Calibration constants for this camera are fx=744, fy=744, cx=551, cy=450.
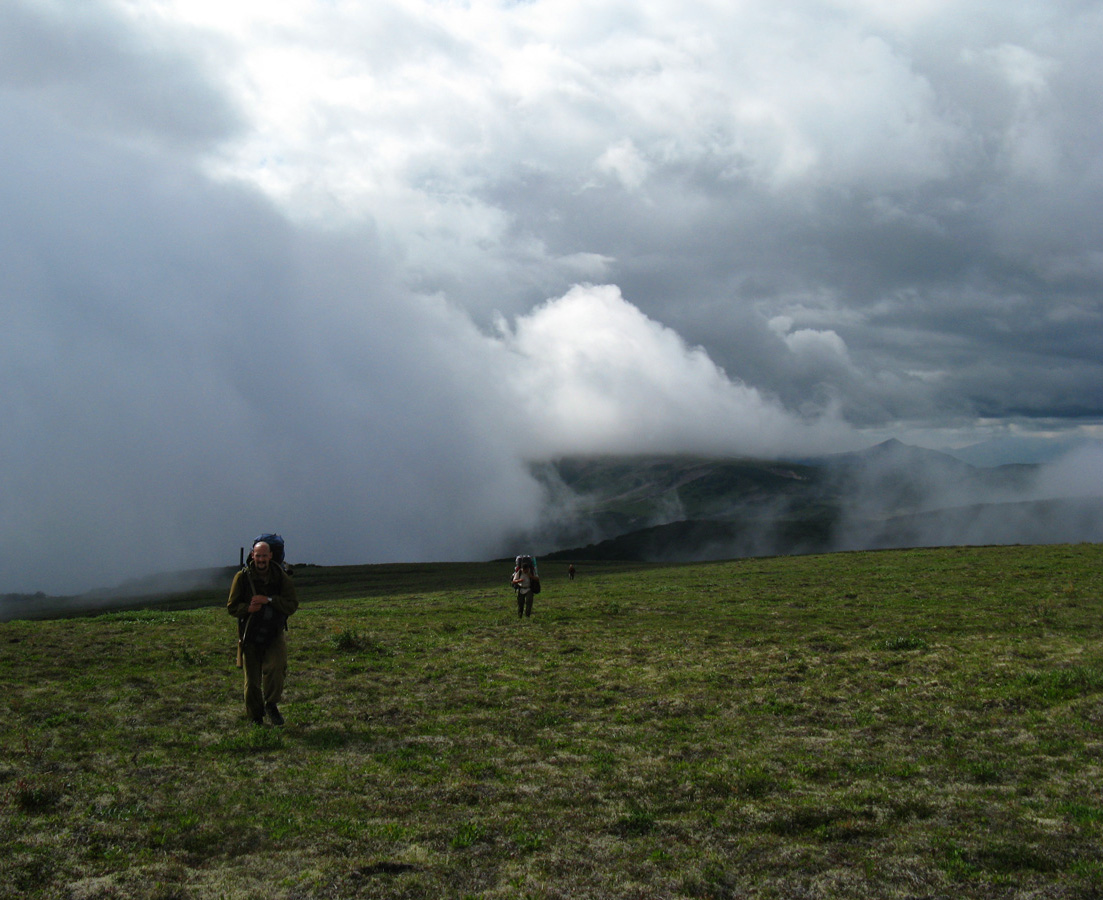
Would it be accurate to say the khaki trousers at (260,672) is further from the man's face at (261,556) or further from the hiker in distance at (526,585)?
the hiker in distance at (526,585)

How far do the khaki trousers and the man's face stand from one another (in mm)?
1556

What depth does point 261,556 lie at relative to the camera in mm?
16453

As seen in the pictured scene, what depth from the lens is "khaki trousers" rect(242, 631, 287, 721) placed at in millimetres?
16453

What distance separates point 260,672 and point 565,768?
24.1 feet

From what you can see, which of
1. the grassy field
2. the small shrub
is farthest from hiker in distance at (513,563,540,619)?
the small shrub

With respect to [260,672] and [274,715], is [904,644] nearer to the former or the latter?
[274,715]

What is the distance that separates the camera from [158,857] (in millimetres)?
9992

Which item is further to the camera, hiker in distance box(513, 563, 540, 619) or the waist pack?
hiker in distance box(513, 563, 540, 619)

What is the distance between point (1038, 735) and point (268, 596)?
653 inches

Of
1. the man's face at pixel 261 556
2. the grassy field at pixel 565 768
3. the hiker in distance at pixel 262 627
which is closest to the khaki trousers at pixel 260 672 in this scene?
the hiker in distance at pixel 262 627

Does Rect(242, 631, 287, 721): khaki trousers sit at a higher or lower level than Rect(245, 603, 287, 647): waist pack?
lower

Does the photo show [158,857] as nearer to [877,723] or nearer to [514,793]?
[514,793]

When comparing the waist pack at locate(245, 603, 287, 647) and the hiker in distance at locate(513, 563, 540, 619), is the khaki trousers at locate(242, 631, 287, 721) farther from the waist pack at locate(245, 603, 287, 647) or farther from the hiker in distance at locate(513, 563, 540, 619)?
the hiker in distance at locate(513, 563, 540, 619)

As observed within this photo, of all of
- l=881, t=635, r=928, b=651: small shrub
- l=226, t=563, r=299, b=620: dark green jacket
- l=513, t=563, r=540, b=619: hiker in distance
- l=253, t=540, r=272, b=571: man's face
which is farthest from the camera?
l=513, t=563, r=540, b=619: hiker in distance
